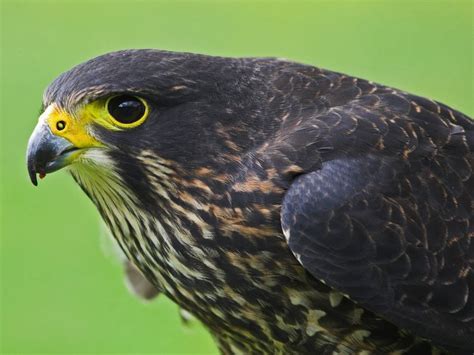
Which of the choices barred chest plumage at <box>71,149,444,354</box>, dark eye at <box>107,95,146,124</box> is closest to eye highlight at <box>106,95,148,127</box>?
dark eye at <box>107,95,146,124</box>

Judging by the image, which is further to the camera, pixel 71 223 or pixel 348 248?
pixel 71 223

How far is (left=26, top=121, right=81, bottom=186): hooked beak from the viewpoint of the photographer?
18.4 feet

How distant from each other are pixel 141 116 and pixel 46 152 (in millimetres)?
469

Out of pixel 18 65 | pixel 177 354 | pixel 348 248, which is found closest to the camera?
pixel 348 248

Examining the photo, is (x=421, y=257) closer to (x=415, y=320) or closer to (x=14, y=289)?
(x=415, y=320)

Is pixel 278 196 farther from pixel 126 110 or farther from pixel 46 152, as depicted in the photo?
pixel 46 152

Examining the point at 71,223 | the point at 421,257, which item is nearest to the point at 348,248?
the point at 421,257

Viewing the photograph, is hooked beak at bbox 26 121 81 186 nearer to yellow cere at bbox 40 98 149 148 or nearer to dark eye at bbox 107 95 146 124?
yellow cere at bbox 40 98 149 148

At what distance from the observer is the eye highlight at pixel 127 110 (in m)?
5.68

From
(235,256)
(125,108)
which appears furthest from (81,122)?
(235,256)

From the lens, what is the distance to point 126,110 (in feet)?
18.7

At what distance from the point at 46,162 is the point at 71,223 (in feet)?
20.6

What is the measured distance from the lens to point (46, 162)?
5.62 m

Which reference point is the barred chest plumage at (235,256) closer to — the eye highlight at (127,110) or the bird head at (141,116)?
the bird head at (141,116)
